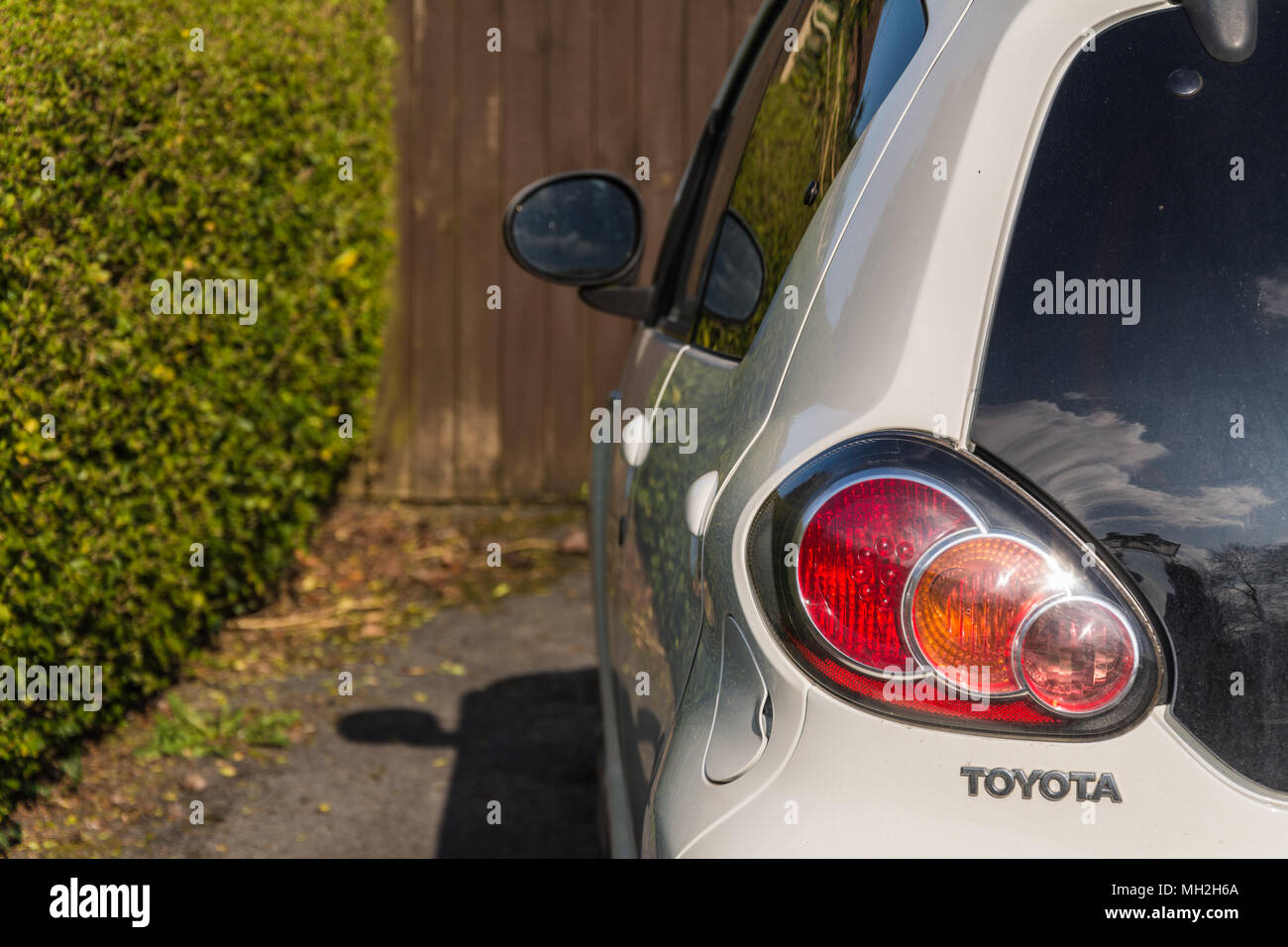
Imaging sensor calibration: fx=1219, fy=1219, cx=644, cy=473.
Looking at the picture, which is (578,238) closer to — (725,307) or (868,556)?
(725,307)

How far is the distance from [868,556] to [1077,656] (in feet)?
0.74

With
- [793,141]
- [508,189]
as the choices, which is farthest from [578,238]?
[508,189]

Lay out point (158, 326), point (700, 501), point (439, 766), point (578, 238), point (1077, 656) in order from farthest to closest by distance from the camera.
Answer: point (439, 766) < point (158, 326) < point (578, 238) < point (700, 501) < point (1077, 656)

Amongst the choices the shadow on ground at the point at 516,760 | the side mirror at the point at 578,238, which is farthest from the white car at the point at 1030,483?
the shadow on ground at the point at 516,760

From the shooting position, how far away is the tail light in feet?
3.95

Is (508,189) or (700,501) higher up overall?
(508,189)

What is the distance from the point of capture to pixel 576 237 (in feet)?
9.65

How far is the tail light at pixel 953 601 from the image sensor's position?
120cm

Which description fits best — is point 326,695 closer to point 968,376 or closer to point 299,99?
point 299,99

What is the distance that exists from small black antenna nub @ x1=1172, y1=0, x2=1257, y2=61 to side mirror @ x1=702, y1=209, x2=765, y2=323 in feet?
2.18

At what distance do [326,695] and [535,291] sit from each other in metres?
3.00

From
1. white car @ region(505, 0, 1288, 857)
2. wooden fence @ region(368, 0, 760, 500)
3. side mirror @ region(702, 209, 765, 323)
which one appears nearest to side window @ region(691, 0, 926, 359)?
side mirror @ region(702, 209, 765, 323)
